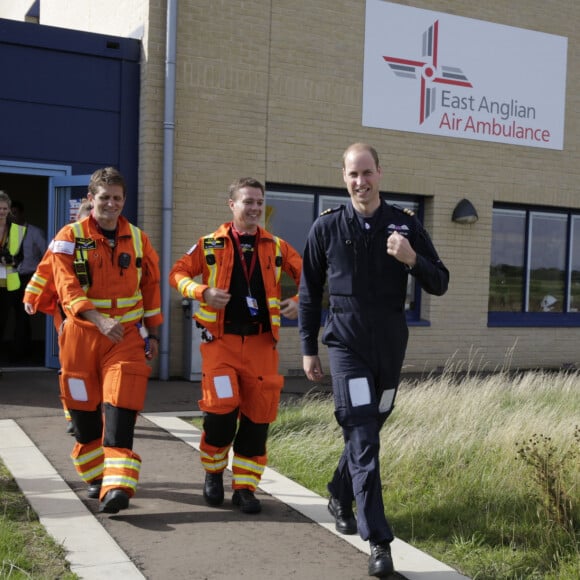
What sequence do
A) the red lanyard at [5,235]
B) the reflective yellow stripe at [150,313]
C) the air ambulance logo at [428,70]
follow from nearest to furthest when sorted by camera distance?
1. the reflective yellow stripe at [150,313]
2. the red lanyard at [5,235]
3. the air ambulance logo at [428,70]

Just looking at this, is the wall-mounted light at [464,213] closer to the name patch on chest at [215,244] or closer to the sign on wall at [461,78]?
the sign on wall at [461,78]

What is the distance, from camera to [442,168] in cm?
1173

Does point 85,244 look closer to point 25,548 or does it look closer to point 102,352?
point 102,352

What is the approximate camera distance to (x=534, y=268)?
13062mm

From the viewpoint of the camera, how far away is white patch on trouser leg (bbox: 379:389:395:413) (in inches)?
161

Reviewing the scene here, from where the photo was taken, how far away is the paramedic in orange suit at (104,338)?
14.6 feet

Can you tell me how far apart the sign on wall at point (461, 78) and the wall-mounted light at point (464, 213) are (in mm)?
1041

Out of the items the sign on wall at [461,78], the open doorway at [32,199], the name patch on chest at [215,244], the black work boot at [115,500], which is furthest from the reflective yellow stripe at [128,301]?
the open doorway at [32,199]

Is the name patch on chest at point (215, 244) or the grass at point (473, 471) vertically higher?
the name patch on chest at point (215, 244)

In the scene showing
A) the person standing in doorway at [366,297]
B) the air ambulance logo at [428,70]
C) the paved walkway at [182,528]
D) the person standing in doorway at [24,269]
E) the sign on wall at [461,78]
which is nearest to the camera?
the paved walkway at [182,528]

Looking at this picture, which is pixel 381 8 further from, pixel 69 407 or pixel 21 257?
pixel 69 407

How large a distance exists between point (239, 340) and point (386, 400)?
104 cm

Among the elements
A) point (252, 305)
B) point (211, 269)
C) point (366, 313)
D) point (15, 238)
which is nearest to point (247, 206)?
point (211, 269)

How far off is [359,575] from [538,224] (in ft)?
33.6
